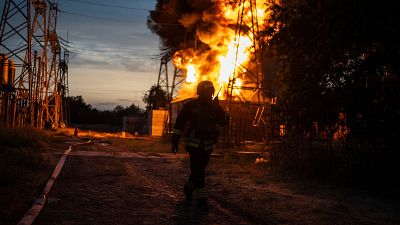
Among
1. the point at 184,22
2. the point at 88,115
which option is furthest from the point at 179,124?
the point at 88,115

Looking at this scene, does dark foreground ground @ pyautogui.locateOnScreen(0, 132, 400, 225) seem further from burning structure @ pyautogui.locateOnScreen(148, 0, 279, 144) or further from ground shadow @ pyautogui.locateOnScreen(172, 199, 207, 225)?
burning structure @ pyautogui.locateOnScreen(148, 0, 279, 144)

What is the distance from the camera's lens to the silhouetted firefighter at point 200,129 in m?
6.74

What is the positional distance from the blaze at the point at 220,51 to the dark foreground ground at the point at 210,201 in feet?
51.1

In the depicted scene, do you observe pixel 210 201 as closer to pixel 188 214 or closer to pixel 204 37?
pixel 188 214

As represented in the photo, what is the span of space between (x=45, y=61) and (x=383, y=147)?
29.9m

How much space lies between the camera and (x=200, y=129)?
6.79 meters

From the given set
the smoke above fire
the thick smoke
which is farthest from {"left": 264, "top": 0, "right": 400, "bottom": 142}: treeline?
the thick smoke

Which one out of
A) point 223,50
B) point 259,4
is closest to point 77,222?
point 259,4

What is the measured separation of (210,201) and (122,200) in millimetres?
1405

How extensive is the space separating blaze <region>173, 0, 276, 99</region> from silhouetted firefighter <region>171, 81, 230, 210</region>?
57.5ft

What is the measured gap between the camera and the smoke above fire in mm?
26938

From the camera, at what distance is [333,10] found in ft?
27.3

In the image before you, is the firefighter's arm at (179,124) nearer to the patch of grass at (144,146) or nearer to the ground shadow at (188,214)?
the ground shadow at (188,214)

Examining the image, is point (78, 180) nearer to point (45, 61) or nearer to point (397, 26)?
point (397, 26)
